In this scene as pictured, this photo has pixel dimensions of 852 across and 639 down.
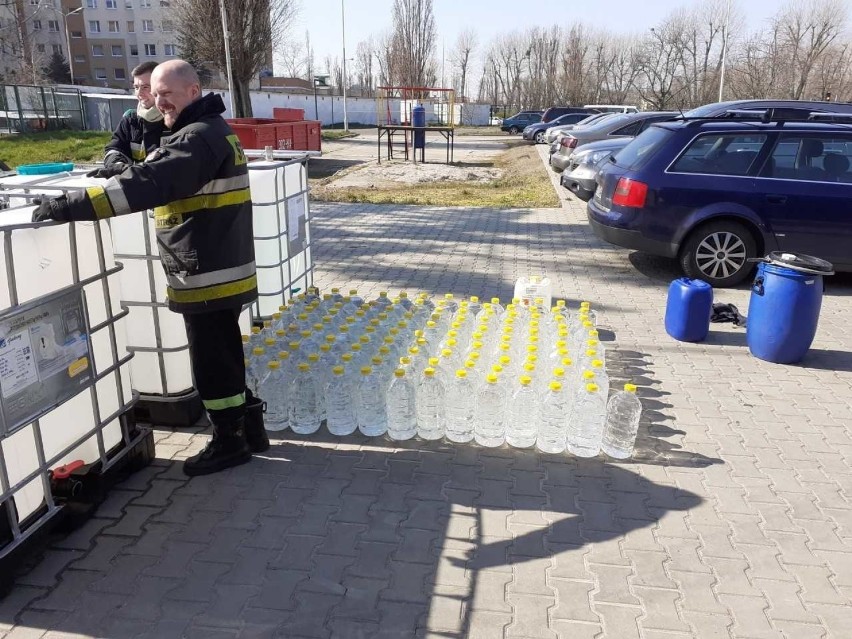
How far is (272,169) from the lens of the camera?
5.33 metres

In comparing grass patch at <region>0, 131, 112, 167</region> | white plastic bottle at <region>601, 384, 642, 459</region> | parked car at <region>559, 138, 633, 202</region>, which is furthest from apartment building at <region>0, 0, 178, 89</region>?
white plastic bottle at <region>601, 384, 642, 459</region>

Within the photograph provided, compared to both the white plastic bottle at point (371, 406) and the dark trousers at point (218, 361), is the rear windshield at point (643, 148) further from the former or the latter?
the dark trousers at point (218, 361)

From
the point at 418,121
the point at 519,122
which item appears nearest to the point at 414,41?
the point at 519,122

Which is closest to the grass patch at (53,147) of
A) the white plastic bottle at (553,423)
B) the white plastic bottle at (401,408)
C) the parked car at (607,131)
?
the parked car at (607,131)

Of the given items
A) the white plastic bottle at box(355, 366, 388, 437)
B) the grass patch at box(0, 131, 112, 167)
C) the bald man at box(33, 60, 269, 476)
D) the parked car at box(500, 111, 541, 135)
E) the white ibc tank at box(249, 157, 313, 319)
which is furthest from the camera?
the parked car at box(500, 111, 541, 135)

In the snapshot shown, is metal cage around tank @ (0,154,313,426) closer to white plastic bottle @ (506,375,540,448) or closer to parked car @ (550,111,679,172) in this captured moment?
white plastic bottle @ (506,375,540,448)

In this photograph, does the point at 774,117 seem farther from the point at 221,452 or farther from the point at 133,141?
the point at 221,452

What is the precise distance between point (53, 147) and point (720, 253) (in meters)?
24.0

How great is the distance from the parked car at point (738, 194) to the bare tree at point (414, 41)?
51.6 meters

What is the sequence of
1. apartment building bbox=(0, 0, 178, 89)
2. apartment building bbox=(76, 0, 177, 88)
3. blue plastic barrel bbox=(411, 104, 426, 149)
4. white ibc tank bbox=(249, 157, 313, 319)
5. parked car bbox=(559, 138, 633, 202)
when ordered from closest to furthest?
white ibc tank bbox=(249, 157, 313, 319) < parked car bbox=(559, 138, 633, 202) < blue plastic barrel bbox=(411, 104, 426, 149) < apartment building bbox=(0, 0, 178, 89) < apartment building bbox=(76, 0, 177, 88)

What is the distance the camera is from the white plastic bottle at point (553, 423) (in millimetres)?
4141

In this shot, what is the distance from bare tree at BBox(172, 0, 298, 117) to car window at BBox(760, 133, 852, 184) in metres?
22.8

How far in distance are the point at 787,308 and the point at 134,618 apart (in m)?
5.01

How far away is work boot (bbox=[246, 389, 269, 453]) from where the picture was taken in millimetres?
3988
